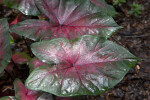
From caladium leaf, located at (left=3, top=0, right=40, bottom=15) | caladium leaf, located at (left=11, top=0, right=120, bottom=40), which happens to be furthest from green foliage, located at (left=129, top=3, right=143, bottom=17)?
caladium leaf, located at (left=3, top=0, right=40, bottom=15)

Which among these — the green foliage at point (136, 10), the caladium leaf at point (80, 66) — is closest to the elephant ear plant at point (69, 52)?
the caladium leaf at point (80, 66)

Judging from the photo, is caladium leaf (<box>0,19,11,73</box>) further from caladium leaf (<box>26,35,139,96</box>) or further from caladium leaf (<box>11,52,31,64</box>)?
caladium leaf (<box>11,52,31,64</box>)

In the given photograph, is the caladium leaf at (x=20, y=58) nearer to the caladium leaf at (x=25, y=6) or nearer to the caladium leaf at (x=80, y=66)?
the caladium leaf at (x=25, y=6)

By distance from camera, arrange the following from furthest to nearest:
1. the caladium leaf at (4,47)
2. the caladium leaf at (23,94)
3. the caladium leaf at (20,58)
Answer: the caladium leaf at (20,58), the caladium leaf at (23,94), the caladium leaf at (4,47)

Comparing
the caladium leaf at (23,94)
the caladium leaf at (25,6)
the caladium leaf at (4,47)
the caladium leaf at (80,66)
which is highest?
the caladium leaf at (25,6)

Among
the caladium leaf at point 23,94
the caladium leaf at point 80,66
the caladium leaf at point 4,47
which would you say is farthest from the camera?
the caladium leaf at point 23,94

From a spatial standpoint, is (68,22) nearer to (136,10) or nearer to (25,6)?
(25,6)

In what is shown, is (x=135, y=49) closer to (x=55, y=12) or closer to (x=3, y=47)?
(x=55, y=12)

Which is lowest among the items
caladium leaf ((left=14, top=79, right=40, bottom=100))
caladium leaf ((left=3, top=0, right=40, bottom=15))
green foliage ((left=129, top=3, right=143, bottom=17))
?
green foliage ((left=129, top=3, right=143, bottom=17))
